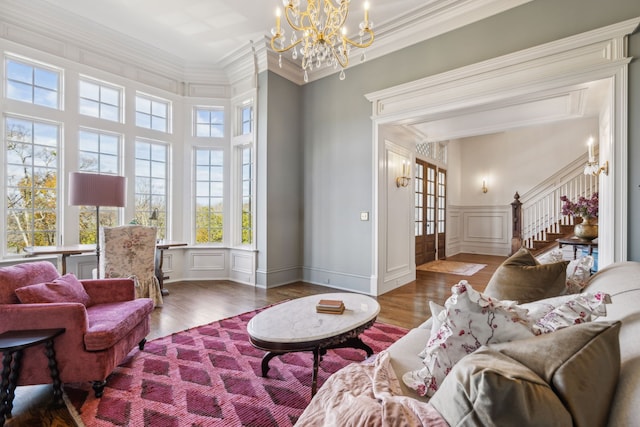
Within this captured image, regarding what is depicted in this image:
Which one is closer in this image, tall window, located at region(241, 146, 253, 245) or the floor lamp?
the floor lamp

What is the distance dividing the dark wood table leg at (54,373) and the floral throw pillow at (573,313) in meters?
2.47

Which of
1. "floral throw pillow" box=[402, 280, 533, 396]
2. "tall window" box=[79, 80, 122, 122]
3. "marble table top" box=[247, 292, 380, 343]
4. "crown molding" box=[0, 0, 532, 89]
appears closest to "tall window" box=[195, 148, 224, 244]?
"crown molding" box=[0, 0, 532, 89]

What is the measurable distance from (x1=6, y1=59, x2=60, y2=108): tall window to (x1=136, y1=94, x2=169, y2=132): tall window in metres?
1.02

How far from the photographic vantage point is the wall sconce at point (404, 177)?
15.4 ft

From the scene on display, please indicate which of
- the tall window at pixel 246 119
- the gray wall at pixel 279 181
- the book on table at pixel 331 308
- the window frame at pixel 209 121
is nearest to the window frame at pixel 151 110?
the window frame at pixel 209 121

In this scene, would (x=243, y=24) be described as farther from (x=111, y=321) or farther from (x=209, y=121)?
(x=111, y=321)

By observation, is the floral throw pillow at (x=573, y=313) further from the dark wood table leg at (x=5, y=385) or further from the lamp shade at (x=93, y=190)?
the lamp shade at (x=93, y=190)

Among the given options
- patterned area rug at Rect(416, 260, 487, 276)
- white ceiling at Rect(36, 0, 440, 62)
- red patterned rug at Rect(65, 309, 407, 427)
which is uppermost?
white ceiling at Rect(36, 0, 440, 62)

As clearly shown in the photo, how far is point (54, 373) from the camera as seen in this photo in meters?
1.77

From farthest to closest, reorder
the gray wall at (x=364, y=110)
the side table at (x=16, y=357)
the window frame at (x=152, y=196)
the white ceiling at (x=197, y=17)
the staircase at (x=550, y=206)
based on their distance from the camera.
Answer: the staircase at (x=550, y=206) → the window frame at (x=152, y=196) → the white ceiling at (x=197, y=17) → the gray wall at (x=364, y=110) → the side table at (x=16, y=357)

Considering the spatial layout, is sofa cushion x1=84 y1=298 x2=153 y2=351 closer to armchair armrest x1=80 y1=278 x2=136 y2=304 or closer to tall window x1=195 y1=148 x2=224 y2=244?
armchair armrest x1=80 y1=278 x2=136 y2=304

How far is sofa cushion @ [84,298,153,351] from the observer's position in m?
1.85

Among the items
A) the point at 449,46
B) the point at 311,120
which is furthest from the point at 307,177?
the point at 449,46

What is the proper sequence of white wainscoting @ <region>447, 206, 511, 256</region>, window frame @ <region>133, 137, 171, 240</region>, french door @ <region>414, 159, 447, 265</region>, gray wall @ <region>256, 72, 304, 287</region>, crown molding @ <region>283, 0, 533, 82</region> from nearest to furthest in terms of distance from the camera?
1. crown molding @ <region>283, 0, 533, 82</region>
2. gray wall @ <region>256, 72, 304, 287</region>
3. window frame @ <region>133, 137, 171, 240</region>
4. french door @ <region>414, 159, 447, 265</region>
5. white wainscoting @ <region>447, 206, 511, 256</region>
